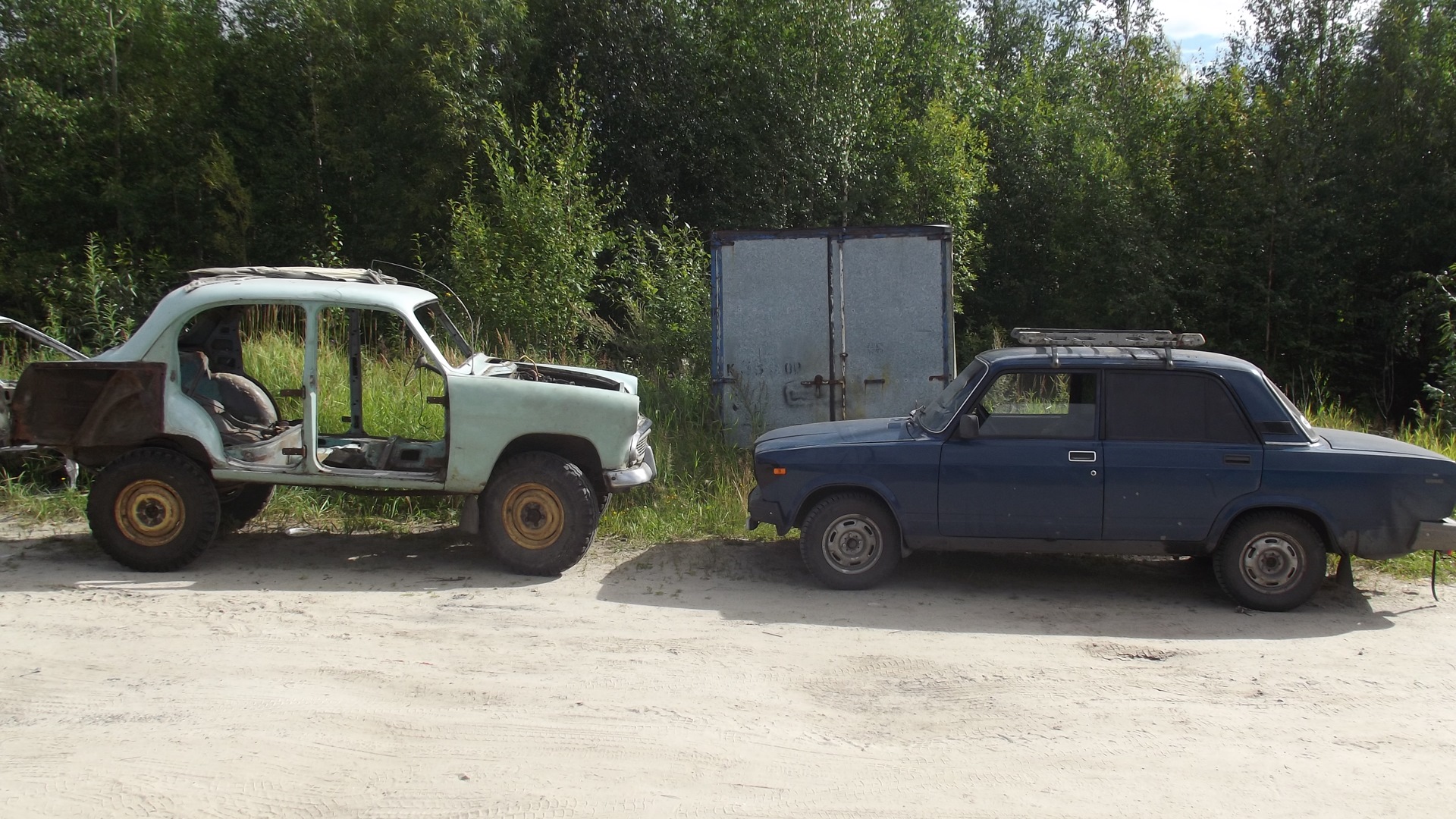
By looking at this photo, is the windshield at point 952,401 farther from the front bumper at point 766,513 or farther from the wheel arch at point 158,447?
the wheel arch at point 158,447

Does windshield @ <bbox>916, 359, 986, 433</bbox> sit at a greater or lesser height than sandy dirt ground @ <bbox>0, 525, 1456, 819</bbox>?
greater

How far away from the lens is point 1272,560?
720 centimetres

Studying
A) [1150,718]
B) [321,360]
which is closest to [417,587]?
[321,360]

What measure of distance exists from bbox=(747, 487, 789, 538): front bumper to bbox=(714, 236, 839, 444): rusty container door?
3.48 metres

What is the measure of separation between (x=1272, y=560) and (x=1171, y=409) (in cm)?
116

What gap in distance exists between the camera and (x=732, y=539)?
29.4 feet

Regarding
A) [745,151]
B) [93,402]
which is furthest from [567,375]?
[745,151]

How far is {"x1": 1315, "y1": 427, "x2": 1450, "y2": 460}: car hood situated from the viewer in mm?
7141

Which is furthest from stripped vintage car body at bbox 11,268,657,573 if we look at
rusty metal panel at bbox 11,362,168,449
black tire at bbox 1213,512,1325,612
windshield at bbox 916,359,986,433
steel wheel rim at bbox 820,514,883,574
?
black tire at bbox 1213,512,1325,612

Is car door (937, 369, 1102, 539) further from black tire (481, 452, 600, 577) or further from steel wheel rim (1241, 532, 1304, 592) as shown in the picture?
black tire (481, 452, 600, 577)

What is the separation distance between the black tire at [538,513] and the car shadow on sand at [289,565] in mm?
182

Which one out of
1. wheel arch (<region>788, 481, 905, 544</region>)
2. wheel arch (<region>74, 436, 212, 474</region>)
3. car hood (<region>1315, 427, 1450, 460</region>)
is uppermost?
car hood (<region>1315, 427, 1450, 460</region>)

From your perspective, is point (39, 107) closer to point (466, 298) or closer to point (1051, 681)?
point (466, 298)

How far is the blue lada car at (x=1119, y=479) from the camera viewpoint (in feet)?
23.1
